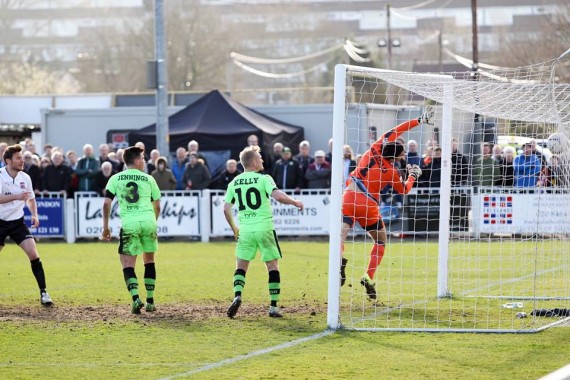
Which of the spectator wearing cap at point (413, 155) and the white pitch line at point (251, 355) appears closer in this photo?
the white pitch line at point (251, 355)

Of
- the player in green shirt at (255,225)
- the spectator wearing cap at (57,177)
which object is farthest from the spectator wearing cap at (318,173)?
the player in green shirt at (255,225)

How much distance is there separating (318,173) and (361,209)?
10.1m

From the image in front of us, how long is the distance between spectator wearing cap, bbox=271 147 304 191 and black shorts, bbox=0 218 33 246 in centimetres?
1047

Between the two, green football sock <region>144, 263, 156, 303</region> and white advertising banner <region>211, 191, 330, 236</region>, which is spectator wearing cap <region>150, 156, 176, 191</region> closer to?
white advertising banner <region>211, 191, 330, 236</region>

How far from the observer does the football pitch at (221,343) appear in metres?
8.24

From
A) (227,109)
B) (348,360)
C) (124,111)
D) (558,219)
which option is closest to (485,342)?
(348,360)

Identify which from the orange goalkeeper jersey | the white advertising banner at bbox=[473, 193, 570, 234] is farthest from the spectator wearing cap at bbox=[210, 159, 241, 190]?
the orange goalkeeper jersey

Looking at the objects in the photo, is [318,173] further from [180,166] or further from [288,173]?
[180,166]

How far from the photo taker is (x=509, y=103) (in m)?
11.8

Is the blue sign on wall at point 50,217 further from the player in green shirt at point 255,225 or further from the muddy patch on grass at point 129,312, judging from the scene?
the player in green shirt at point 255,225

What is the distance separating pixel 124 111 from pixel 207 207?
7784 mm

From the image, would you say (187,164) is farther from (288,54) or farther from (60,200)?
(288,54)

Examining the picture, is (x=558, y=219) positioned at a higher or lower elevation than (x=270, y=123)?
lower

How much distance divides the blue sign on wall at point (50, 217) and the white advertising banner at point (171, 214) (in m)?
0.51
